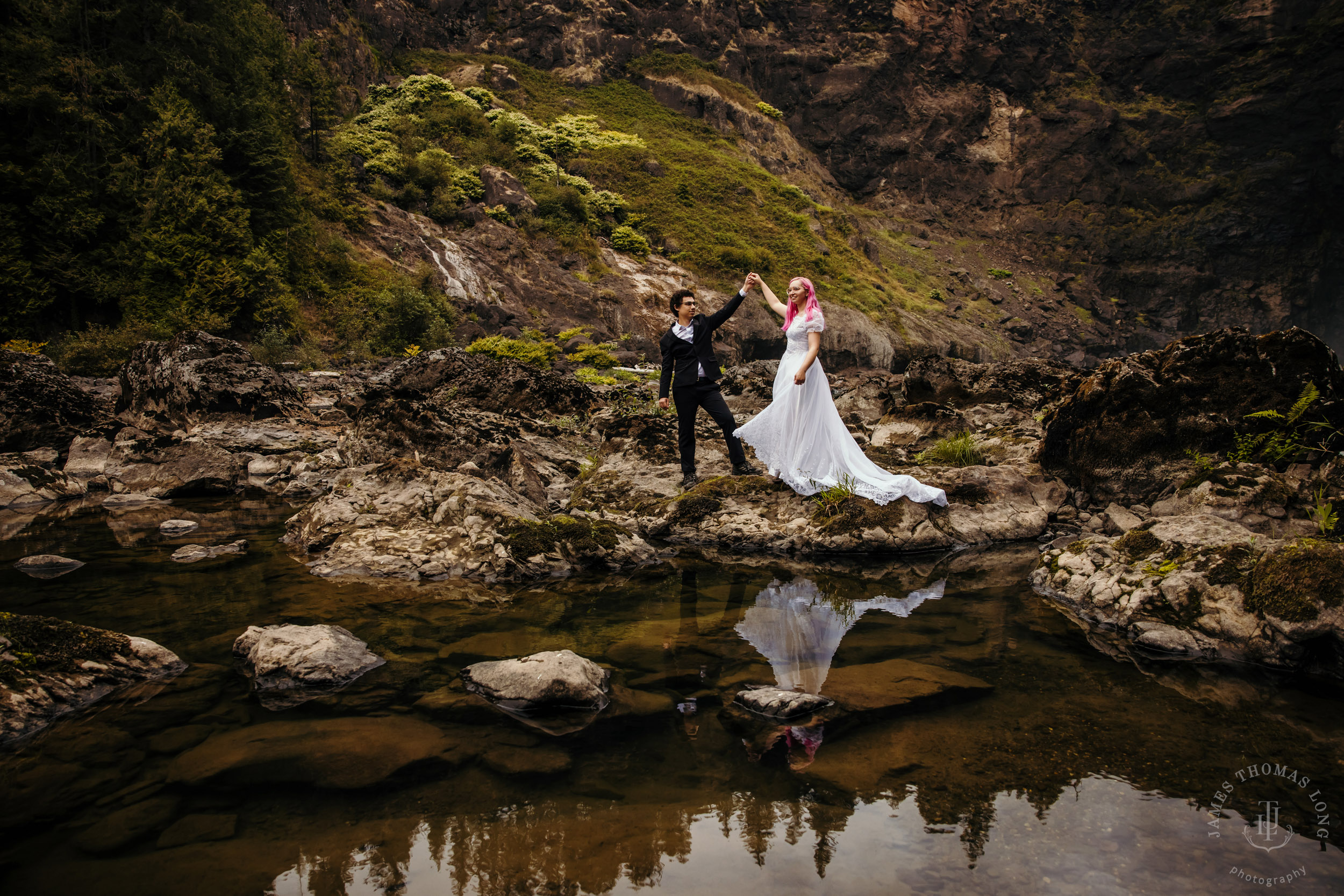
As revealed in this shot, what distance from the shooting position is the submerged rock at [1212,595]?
13.5 feet

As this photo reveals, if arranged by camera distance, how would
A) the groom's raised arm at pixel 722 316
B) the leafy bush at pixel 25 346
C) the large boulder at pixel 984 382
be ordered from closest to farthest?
1. the groom's raised arm at pixel 722 316
2. the large boulder at pixel 984 382
3. the leafy bush at pixel 25 346

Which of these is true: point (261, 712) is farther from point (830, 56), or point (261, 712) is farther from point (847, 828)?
point (830, 56)

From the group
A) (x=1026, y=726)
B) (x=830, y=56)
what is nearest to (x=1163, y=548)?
(x=1026, y=726)

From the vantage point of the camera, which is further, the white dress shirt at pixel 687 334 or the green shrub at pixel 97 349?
the green shrub at pixel 97 349

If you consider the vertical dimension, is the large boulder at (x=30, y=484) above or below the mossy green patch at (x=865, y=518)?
below

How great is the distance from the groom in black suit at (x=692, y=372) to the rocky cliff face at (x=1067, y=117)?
59.5 metres

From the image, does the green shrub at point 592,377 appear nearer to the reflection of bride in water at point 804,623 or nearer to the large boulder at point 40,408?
the large boulder at point 40,408

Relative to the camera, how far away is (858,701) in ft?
12.3

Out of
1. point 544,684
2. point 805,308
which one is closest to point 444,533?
point 544,684

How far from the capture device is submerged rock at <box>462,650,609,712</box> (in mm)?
3668

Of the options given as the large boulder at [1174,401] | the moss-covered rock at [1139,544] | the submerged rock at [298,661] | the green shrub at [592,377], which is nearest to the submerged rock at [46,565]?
the submerged rock at [298,661]

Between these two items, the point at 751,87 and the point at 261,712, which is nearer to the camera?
the point at 261,712

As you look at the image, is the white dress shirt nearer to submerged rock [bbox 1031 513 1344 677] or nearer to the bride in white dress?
the bride in white dress

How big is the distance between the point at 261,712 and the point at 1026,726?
13.1 feet
